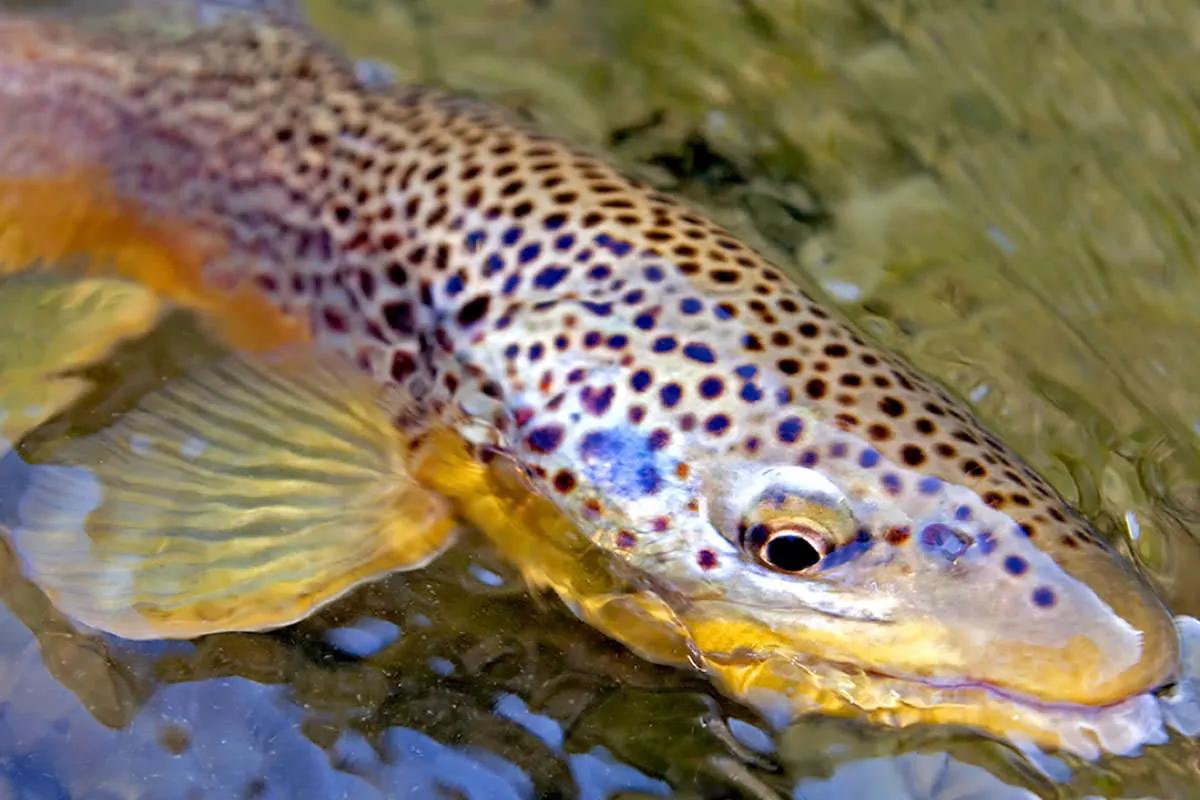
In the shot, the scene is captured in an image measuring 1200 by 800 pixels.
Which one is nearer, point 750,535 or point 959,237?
point 750,535

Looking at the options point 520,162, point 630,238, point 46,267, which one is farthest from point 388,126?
point 46,267

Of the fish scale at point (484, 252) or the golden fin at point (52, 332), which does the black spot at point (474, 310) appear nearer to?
the fish scale at point (484, 252)

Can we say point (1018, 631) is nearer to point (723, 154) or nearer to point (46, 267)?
point (723, 154)

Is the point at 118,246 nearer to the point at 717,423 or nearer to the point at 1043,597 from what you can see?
the point at 717,423

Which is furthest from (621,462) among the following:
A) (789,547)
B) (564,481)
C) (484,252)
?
(484,252)

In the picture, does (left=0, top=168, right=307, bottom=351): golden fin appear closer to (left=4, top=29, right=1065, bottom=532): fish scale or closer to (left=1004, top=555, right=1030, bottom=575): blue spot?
(left=4, top=29, right=1065, bottom=532): fish scale

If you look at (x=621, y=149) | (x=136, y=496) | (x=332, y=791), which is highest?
(x=621, y=149)
